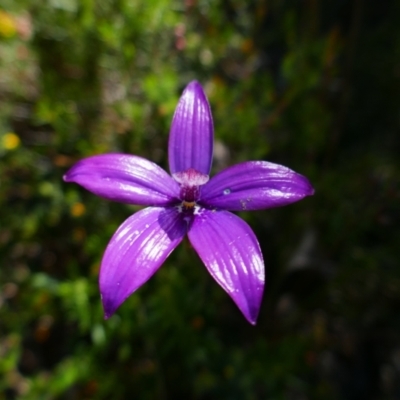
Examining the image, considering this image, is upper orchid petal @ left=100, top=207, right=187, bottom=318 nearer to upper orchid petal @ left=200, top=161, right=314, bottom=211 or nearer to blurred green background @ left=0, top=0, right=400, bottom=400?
upper orchid petal @ left=200, top=161, right=314, bottom=211

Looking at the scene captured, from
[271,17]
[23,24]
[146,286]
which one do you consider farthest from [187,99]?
[271,17]

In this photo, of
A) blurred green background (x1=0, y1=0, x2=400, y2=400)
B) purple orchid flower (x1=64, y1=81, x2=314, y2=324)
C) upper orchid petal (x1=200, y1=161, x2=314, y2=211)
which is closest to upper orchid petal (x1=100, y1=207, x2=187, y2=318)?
purple orchid flower (x1=64, y1=81, x2=314, y2=324)

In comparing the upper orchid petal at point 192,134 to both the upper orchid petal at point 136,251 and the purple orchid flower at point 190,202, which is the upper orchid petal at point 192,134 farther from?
the upper orchid petal at point 136,251

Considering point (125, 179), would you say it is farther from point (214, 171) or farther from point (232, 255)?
point (214, 171)

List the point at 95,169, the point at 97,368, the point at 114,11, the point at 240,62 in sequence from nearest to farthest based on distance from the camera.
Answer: the point at 95,169
the point at 97,368
the point at 114,11
the point at 240,62

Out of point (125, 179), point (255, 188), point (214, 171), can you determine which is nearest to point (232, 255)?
point (255, 188)

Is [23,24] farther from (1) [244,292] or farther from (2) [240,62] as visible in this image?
(1) [244,292]
